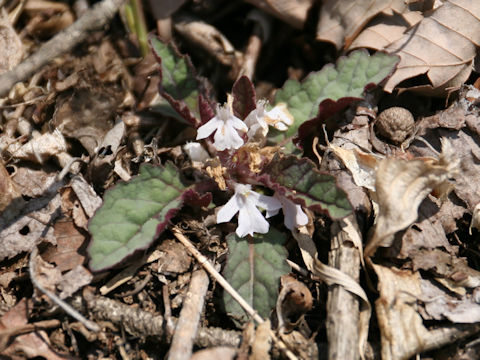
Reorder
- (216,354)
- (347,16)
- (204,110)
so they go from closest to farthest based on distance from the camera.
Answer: (216,354), (204,110), (347,16)

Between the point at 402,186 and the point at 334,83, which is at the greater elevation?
the point at 334,83

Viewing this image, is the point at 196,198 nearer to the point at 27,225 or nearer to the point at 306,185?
the point at 306,185

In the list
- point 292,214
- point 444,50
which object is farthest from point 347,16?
point 292,214

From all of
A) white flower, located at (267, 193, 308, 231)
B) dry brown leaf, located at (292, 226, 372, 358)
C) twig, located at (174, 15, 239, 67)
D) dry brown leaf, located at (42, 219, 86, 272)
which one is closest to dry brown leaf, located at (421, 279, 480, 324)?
dry brown leaf, located at (292, 226, 372, 358)

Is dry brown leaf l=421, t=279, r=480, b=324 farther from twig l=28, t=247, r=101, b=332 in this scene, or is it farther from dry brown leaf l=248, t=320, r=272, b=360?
twig l=28, t=247, r=101, b=332

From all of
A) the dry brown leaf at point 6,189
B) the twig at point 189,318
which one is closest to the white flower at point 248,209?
the twig at point 189,318

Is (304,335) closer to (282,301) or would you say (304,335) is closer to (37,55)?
(282,301)

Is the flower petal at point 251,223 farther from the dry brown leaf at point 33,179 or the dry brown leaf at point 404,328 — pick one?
the dry brown leaf at point 33,179
